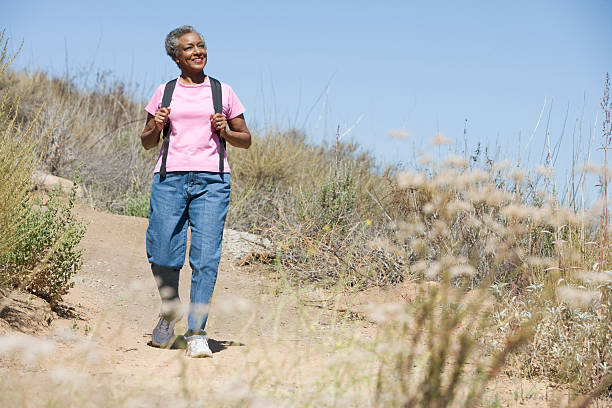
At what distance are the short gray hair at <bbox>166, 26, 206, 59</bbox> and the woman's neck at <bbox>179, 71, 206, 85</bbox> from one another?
132mm

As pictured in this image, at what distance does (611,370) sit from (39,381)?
266 centimetres

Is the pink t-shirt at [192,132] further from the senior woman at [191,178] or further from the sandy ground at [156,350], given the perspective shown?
the sandy ground at [156,350]

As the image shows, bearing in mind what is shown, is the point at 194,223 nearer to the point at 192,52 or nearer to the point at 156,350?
the point at 156,350

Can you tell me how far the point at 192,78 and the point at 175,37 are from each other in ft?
0.83

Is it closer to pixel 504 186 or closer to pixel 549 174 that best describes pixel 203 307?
pixel 549 174

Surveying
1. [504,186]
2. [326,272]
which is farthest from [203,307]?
[504,186]

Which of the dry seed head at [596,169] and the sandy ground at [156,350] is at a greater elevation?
the dry seed head at [596,169]

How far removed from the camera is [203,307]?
354 cm

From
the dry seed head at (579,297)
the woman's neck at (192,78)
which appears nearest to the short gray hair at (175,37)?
the woman's neck at (192,78)

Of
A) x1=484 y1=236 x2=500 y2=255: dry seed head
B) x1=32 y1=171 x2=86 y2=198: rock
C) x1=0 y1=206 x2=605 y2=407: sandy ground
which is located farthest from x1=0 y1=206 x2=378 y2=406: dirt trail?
x1=484 y1=236 x2=500 y2=255: dry seed head

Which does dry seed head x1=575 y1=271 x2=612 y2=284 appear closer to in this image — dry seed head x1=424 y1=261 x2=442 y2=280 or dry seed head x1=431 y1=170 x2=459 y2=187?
dry seed head x1=424 y1=261 x2=442 y2=280

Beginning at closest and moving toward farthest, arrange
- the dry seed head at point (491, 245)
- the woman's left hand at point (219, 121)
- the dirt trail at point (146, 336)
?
the dirt trail at point (146, 336) → the woman's left hand at point (219, 121) → the dry seed head at point (491, 245)

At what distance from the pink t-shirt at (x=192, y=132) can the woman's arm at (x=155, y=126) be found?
0.26ft

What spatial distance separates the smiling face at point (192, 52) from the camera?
381cm
